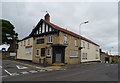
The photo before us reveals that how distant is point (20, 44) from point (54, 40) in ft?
46.8

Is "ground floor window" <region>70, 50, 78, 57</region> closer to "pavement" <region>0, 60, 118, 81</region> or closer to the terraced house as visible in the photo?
the terraced house

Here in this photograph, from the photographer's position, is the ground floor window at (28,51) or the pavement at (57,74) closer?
the pavement at (57,74)

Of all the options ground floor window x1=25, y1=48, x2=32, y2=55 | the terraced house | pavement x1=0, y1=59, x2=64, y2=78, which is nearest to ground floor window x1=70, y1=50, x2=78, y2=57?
the terraced house

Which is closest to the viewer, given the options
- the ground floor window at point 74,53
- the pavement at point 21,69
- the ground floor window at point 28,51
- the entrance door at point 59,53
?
the pavement at point 21,69

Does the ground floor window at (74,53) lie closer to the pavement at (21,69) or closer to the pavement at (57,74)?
the pavement at (21,69)

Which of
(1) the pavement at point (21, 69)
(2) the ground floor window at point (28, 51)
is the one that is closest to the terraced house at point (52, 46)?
(2) the ground floor window at point (28, 51)

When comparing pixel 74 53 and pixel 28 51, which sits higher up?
pixel 28 51

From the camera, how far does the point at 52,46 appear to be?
67.4 ft

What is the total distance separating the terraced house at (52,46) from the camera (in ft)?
67.8

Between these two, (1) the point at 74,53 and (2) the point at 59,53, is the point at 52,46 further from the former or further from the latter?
(1) the point at 74,53

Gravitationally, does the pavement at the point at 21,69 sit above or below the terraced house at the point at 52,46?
below

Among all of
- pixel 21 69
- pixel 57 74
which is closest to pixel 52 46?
pixel 21 69

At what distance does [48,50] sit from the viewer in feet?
70.8

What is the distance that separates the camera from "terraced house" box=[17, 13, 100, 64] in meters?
20.7
